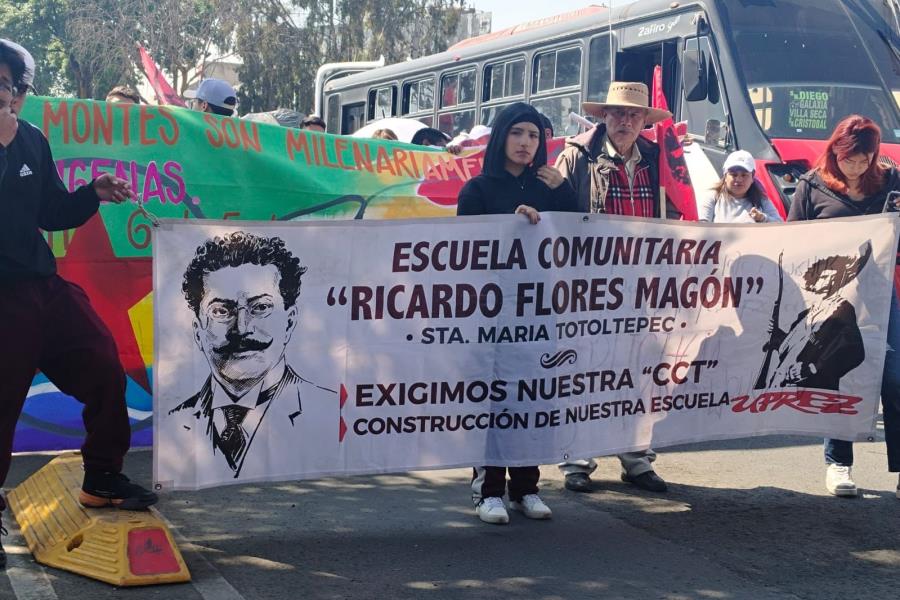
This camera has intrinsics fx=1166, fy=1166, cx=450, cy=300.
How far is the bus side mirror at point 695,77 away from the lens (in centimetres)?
1098

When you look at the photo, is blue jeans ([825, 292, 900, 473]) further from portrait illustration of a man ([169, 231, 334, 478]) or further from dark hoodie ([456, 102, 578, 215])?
portrait illustration of a man ([169, 231, 334, 478])

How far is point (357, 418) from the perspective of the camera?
486 centimetres

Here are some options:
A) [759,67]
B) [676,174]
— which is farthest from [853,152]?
[759,67]

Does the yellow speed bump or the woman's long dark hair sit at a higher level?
the woman's long dark hair

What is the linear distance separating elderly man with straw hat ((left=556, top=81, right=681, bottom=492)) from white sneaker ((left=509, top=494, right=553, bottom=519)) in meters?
0.51

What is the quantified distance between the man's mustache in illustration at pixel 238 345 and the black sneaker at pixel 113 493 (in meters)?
0.65

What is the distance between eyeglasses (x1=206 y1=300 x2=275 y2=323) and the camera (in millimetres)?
4590

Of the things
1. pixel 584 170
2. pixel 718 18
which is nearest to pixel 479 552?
pixel 584 170

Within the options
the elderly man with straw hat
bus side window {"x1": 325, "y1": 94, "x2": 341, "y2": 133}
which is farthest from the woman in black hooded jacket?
bus side window {"x1": 325, "y1": 94, "x2": 341, "y2": 133}

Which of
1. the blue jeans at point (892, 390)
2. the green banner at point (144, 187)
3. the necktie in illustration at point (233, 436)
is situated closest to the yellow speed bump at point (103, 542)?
the necktie in illustration at point (233, 436)

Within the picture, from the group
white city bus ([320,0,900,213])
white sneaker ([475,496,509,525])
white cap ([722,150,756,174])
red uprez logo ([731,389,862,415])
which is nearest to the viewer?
white sneaker ([475,496,509,525])

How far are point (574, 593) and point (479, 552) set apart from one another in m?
0.60

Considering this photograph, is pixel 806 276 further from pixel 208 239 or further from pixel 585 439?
pixel 208 239

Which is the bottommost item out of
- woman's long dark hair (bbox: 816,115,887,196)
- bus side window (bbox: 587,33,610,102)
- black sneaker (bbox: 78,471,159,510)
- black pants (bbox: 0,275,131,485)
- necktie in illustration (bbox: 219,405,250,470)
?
black sneaker (bbox: 78,471,159,510)
